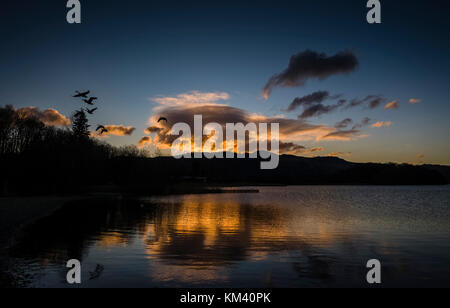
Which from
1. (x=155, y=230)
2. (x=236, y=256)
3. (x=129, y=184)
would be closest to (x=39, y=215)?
(x=155, y=230)

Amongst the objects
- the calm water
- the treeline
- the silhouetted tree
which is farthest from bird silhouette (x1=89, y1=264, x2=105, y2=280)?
the silhouetted tree

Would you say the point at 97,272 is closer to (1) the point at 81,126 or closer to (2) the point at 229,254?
(2) the point at 229,254

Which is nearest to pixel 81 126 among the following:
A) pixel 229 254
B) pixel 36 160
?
pixel 36 160

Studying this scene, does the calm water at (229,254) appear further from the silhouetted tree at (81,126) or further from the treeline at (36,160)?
the silhouetted tree at (81,126)

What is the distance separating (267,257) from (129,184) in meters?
124

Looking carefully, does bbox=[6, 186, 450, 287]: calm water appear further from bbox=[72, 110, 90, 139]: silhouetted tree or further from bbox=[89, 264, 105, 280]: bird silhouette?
bbox=[72, 110, 90, 139]: silhouetted tree

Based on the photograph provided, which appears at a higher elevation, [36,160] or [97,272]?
[36,160]

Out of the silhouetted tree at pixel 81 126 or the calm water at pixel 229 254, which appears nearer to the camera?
the calm water at pixel 229 254

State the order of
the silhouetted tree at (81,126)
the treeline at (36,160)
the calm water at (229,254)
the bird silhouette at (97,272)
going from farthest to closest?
the silhouetted tree at (81,126) < the treeline at (36,160) < the bird silhouette at (97,272) < the calm water at (229,254)

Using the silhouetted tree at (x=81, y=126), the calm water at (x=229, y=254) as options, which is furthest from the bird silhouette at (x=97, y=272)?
the silhouetted tree at (x=81, y=126)

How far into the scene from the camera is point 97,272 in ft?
48.6

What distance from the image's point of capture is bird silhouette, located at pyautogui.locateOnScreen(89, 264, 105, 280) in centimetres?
1402

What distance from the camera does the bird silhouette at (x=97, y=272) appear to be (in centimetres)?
1402
